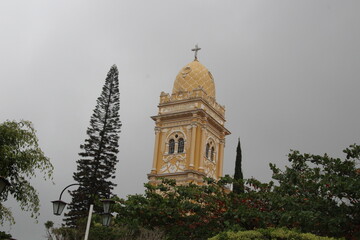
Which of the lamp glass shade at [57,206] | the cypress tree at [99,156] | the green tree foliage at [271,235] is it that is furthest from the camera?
the cypress tree at [99,156]

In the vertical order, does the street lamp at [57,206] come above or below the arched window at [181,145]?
below

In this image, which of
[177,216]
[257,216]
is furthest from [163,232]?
[257,216]

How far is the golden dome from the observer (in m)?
37.5

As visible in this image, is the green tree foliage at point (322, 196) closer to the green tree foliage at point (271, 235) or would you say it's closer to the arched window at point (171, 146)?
the green tree foliage at point (271, 235)

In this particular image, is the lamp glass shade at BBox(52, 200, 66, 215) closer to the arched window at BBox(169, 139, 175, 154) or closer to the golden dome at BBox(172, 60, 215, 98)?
the arched window at BBox(169, 139, 175, 154)

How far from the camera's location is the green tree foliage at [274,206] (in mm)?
15055

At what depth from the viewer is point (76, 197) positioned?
97.2 feet

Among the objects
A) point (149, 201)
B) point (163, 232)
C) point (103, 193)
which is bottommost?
point (163, 232)

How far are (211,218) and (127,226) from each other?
2891 millimetres

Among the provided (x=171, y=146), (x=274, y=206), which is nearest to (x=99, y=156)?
(x=171, y=146)

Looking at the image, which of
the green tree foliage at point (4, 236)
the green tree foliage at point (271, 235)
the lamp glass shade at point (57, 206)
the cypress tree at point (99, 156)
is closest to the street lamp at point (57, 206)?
the lamp glass shade at point (57, 206)

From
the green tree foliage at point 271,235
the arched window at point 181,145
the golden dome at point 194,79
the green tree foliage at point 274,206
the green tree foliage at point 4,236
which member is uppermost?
the golden dome at point 194,79

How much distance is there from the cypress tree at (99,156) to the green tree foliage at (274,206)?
32.7ft

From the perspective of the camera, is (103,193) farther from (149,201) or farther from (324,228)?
(324,228)
